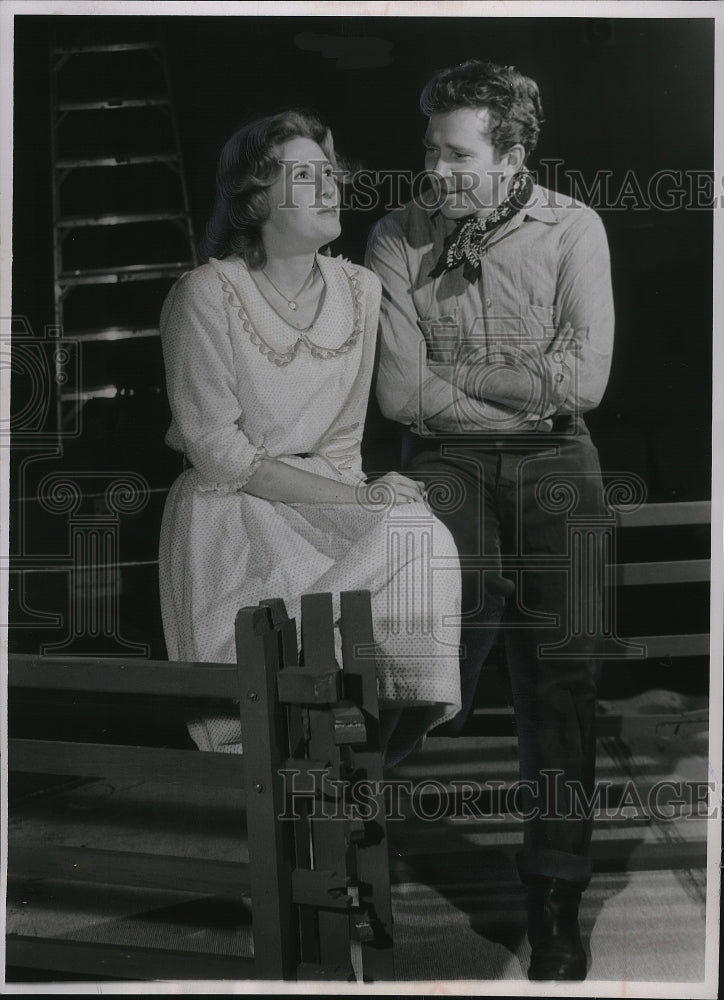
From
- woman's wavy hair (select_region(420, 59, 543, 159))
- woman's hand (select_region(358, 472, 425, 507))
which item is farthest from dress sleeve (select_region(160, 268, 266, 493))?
woman's wavy hair (select_region(420, 59, 543, 159))

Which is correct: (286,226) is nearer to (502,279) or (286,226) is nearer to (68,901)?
(502,279)

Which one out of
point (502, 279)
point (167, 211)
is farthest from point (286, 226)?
point (502, 279)

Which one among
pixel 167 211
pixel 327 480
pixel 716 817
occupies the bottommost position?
pixel 716 817

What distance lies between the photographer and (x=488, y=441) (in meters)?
2.43

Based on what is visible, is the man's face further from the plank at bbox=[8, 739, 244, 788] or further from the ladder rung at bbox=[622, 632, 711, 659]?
the plank at bbox=[8, 739, 244, 788]

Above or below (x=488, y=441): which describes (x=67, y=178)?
above

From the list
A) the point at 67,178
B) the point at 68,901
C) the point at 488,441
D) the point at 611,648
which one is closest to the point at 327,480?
the point at 488,441

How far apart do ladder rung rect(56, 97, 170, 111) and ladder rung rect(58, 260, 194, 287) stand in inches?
15.5

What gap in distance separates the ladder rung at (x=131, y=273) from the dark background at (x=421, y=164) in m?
0.08

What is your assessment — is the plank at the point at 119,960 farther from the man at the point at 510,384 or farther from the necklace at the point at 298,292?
the necklace at the point at 298,292

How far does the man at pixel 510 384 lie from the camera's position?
241cm

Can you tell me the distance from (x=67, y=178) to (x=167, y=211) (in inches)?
10.8

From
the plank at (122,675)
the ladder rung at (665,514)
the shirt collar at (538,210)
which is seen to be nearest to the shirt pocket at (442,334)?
the shirt collar at (538,210)

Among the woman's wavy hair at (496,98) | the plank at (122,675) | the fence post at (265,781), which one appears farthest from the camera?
the woman's wavy hair at (496,98)
